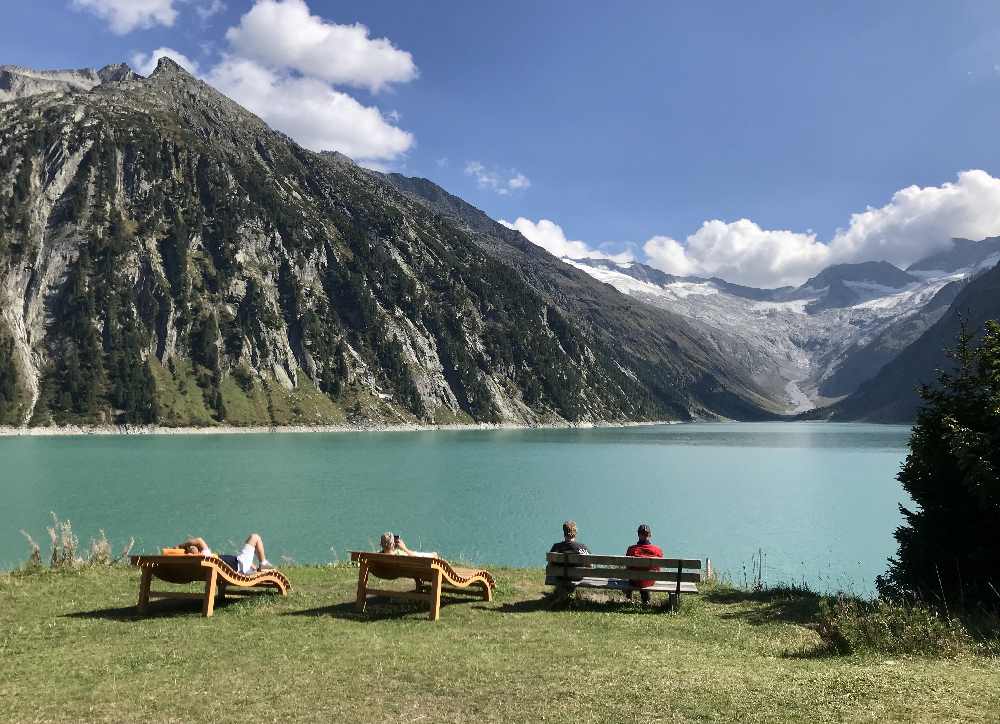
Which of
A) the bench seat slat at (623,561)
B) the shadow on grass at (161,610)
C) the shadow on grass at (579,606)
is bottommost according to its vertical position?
the shadow on grass at (161,610)

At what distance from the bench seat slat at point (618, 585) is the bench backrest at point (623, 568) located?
9 centimetres

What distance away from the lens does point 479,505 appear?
55.3m

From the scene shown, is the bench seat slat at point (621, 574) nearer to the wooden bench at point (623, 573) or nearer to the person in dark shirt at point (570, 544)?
the wooden bench at point (623, 573)

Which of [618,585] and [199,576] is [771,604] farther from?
[199,576]

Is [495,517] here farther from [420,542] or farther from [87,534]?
[87,534]

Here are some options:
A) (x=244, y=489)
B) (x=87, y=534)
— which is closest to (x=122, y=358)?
(x=244, y=489)

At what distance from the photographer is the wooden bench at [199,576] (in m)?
13.8

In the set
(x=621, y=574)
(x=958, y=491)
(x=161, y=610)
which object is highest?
(x=958, y=491)

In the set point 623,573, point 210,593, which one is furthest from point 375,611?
point 623,573

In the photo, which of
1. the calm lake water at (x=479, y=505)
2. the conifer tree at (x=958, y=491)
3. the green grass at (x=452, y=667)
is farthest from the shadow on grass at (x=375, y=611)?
the calm lake water at (x=479, y=505)

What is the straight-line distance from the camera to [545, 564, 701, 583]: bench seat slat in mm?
15125

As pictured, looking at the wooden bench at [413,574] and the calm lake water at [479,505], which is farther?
the calm lake water at [479,505]

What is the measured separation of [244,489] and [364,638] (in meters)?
55.1

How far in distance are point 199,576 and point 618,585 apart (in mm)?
8569
